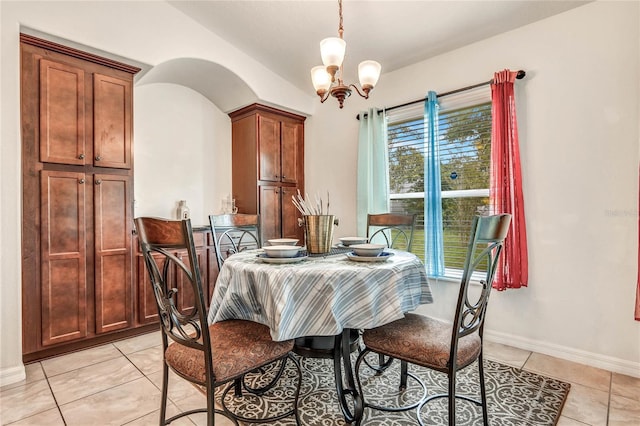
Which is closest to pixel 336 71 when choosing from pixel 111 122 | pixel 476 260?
pixel 476 260

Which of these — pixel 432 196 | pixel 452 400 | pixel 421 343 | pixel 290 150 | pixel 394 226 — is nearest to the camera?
pixel 452 400

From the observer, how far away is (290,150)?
4121 millimetres

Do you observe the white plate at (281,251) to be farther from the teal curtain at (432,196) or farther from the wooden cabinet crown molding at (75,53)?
the wooden cabinet crown molding at (75,53)

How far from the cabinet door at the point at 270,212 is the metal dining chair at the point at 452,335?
2.43 meters

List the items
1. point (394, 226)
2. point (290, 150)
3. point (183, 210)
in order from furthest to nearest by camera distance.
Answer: point (290, 150) < point (183, 210) < point (394, 226)

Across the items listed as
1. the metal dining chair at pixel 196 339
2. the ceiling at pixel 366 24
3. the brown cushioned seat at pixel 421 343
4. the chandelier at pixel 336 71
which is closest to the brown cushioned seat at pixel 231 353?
the metal dining chair at pixel 196 339

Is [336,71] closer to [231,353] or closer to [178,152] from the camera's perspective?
[231,353]

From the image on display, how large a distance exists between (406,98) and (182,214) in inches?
104

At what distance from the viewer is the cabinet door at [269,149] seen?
378 centimetres

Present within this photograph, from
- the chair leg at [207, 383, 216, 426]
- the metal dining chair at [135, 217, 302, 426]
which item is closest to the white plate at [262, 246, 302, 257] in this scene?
the metal dining chair at [135, 217, 302, 426]

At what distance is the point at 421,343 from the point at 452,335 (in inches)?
5.7

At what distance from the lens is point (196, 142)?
381 centimetres

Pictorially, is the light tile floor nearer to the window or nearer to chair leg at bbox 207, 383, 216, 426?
chair leg at bbox 207, 383, 216, 426

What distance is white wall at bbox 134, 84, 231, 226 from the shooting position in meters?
3.38
